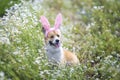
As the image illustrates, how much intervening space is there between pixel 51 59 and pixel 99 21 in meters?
2.56

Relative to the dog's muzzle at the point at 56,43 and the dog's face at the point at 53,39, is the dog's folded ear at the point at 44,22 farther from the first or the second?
the dog's muzzle at the point at 56,43

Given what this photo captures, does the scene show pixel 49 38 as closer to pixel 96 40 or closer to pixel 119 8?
pixel 96 40

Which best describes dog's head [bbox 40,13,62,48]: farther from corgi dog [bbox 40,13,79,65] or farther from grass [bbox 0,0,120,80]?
grass [bbox 0,0,120,80]

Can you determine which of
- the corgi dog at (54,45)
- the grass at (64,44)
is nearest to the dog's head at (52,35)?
the corgi dog at (54,45)

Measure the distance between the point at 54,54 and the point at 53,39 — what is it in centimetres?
21

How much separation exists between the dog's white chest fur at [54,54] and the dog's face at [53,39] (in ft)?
0.17

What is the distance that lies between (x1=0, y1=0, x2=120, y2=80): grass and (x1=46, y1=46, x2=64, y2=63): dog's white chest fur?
0.28 ft

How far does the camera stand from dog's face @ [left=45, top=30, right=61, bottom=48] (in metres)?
5.63

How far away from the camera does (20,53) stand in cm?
494

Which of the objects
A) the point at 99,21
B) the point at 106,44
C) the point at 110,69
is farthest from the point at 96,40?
the point at 110,69

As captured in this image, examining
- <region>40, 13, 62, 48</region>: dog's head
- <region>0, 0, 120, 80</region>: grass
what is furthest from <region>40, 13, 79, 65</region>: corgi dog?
<region>0, 0, 120, 80</region>: grass

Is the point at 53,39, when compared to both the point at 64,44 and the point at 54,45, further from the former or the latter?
the point at 64,44

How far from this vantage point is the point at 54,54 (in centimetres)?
573

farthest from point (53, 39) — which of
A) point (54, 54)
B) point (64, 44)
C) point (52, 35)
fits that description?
point (64, 44)
